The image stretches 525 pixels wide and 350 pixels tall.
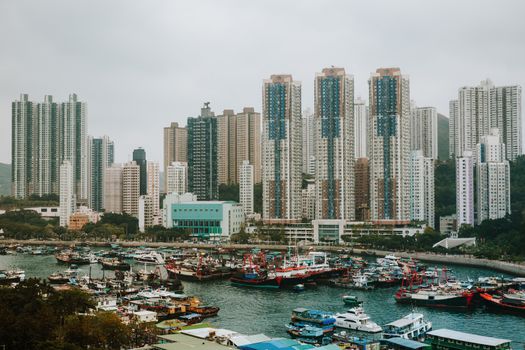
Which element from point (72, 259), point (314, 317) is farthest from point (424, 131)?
point (314, 317)

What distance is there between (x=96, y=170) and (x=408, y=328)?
40.2 m

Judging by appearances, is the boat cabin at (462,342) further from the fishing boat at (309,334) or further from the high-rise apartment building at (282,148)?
the high-rise apartment building at (282,148)

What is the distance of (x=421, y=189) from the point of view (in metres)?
33.0

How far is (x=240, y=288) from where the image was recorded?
19.5 metres

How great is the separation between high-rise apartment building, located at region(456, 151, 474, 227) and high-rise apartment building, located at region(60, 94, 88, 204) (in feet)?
92.7

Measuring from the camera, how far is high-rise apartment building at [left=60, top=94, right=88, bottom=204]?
46188 mm

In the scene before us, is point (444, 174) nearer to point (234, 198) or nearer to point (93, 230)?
point (234, 198)

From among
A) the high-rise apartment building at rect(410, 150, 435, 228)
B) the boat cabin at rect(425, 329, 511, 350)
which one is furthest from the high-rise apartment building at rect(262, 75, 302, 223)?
the boat cabin at rect(425, 329, 511, 350)

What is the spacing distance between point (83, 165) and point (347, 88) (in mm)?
24038

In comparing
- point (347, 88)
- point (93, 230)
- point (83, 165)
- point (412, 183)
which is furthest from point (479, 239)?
point (83, 165)

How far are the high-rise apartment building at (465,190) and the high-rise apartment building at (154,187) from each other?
18.9 meters

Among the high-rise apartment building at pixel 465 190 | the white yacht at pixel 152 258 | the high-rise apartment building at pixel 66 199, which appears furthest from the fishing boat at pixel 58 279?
the high-rise apartment building at pixel 66 199

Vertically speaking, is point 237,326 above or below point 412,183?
below

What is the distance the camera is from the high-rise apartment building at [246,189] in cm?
3797
